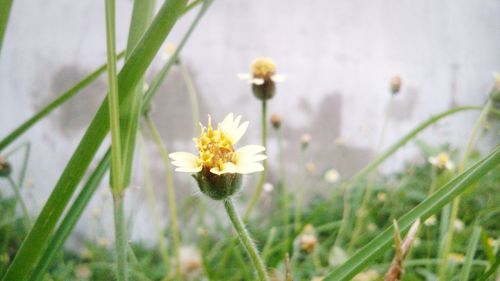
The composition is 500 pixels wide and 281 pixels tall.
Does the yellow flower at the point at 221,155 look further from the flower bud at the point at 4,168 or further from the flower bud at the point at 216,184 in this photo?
the flower bud at the point at 4,168

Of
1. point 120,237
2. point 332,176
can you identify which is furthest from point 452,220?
point 332,176

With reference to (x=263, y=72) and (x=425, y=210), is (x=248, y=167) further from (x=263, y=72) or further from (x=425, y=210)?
(x=263, y=72)

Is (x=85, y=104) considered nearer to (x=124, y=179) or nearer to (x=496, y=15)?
(x=124, y=179)

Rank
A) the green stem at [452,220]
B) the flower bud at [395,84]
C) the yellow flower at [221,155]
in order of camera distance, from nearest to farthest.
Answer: the yellow flower at [221,155], the green stem at [452,220], the flower bud at [395,84]

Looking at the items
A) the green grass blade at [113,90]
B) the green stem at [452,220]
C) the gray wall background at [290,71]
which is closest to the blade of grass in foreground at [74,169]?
the green grass blade at [113,90]

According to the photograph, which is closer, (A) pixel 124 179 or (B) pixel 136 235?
(A) pixel 124 179

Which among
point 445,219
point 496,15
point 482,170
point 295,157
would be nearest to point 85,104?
point 295,157

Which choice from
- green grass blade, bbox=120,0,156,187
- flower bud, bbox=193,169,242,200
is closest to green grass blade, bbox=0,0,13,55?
green grass blade, bbox=120,0,156,187
